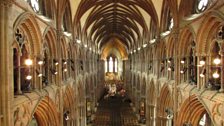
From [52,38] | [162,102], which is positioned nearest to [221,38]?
[52,38]

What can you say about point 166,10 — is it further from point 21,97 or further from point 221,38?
point 21,97

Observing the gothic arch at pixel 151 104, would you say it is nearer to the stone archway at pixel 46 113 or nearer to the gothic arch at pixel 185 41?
the gothic arch at pixel 185 41

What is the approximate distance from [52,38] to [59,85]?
10.1ft

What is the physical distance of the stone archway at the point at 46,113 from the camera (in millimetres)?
12956

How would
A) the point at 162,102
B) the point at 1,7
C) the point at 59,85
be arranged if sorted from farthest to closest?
the point at 162,102 < the point at 59,85 < the point at 1,7

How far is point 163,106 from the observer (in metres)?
20.5

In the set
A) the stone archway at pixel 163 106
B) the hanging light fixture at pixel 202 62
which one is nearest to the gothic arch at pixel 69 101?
the stone archway at pixel 163 106

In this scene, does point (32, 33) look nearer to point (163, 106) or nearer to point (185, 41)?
point (185, 41)

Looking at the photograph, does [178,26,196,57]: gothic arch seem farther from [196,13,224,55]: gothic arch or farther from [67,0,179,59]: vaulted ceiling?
[67,0,179,59]: vaulted ceiling

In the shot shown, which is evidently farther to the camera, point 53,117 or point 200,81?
point 53,117

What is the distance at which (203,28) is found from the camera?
1159cm

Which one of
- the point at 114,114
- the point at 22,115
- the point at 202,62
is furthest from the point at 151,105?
the point at 22,115

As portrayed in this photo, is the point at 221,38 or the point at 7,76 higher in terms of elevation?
the point at 221,38

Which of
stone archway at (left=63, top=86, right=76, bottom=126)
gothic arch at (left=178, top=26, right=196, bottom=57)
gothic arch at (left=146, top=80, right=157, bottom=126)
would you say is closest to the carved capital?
gothic arch at (left=178, top=26, right=196, bottom=57)
